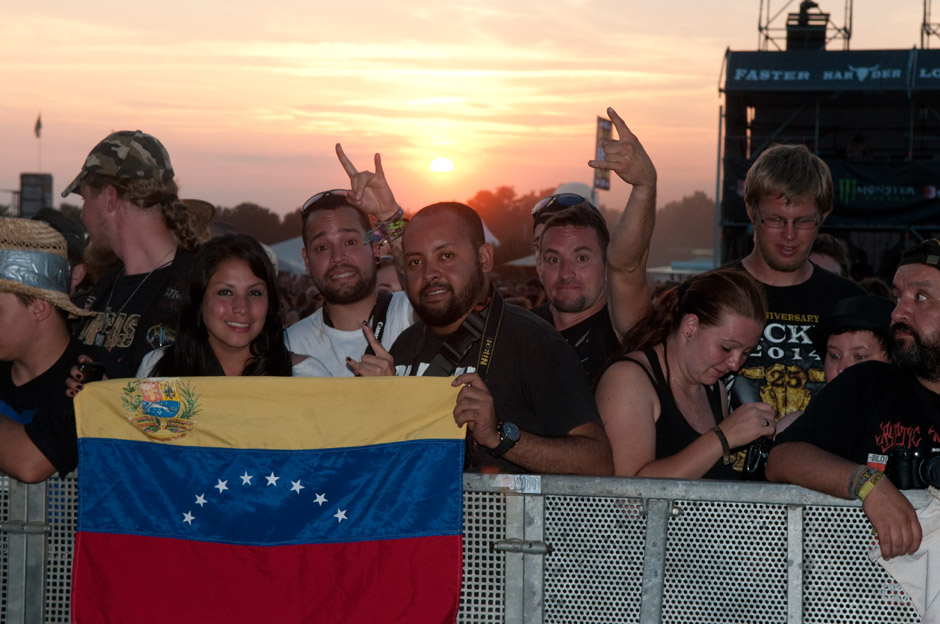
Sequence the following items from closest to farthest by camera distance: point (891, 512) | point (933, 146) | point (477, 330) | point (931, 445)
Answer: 1. point (891, 512)
2. point (931, 445)
3. point (477, 330)
4. point (933, 146)

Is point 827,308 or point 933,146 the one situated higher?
point 933,146

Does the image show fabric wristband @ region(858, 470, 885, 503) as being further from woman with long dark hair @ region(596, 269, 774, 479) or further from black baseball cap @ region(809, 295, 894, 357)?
black baseball cap @ region(809, 295, 894, 357)

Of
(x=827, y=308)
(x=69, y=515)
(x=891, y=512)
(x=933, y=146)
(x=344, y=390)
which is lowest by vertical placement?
(x=69, y=515)

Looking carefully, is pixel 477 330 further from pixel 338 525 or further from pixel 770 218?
pixel 770 218

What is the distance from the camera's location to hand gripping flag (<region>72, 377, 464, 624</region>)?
3.10 metres

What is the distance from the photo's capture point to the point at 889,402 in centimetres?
325

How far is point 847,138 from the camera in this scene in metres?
28.5

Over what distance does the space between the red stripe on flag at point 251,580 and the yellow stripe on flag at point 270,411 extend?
1.18 feet

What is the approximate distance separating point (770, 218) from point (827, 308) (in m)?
0.53

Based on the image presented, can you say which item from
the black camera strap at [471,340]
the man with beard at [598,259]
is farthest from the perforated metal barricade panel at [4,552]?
the man with beard at [598,259]

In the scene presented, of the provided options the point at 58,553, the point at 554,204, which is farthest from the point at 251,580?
the point at 554,204

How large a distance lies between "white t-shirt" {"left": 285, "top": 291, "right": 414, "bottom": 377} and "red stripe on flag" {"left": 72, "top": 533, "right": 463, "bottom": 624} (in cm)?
149

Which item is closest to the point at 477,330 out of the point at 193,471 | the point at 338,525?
the point at 338,525

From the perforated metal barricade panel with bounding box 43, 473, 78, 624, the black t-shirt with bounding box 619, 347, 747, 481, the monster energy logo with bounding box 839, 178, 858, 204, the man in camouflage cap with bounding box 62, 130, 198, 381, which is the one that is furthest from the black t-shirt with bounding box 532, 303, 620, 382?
the monster energy logo with bounding box 839, 178, 858, 204
